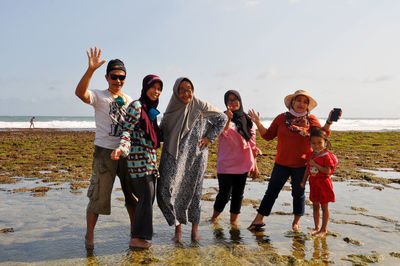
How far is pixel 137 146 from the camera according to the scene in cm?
330

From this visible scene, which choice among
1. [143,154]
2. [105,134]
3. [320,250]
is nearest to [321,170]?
[320,250]

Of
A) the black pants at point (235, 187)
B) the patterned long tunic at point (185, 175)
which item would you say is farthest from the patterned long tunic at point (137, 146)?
the black pants at point (235, 187)

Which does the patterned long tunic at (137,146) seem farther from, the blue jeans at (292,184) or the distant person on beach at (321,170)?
the distant person on beach at (321,170)

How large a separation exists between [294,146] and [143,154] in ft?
6.44

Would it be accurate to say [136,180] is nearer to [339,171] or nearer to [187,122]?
[187,122]

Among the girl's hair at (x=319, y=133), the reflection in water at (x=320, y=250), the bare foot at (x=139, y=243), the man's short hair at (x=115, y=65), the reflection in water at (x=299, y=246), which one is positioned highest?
the man's short hair at (x=115, y=65)

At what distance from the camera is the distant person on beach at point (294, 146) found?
3967 mm

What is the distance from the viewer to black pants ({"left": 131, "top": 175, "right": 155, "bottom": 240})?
10.9 feet

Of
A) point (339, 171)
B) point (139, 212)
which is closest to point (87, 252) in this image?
point (139, 212)

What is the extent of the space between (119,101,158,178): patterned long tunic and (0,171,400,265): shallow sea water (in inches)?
35.1

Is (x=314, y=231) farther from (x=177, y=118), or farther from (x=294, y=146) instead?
(x=177, y=118)

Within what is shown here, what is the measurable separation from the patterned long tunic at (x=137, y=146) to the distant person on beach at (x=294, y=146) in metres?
Result: 1.58

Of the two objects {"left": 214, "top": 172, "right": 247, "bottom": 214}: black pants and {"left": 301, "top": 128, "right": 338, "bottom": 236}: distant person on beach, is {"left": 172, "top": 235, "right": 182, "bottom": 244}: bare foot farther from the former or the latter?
{"left": 301, "top": 128, "right": 338, "bottom": 236}: distant person on beach

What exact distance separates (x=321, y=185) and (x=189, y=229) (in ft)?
5.90
